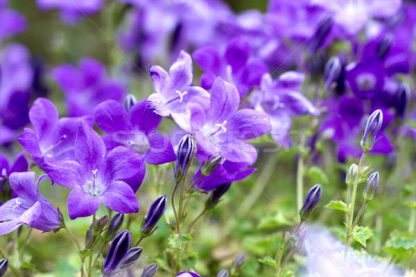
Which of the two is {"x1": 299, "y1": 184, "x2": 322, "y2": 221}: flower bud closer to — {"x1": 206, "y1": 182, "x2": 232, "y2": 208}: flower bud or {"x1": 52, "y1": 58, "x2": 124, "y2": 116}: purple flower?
{"x1": 206, "y1": 182, "x2": 232, "y2": 208}: flower bud

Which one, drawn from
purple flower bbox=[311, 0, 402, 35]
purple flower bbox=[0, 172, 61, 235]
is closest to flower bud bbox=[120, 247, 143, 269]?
purple flower bbox=[0, 172, 61, 235]

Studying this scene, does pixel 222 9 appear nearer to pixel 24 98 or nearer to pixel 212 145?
pixel 24 98

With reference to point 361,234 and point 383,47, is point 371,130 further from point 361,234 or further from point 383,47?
point 383,47

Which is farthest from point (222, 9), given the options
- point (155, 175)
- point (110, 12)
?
point (155, 175)

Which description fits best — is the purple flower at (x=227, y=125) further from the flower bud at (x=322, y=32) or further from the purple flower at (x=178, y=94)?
the flower bud at (x=322, y=32)

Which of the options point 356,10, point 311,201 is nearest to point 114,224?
point 311,201
